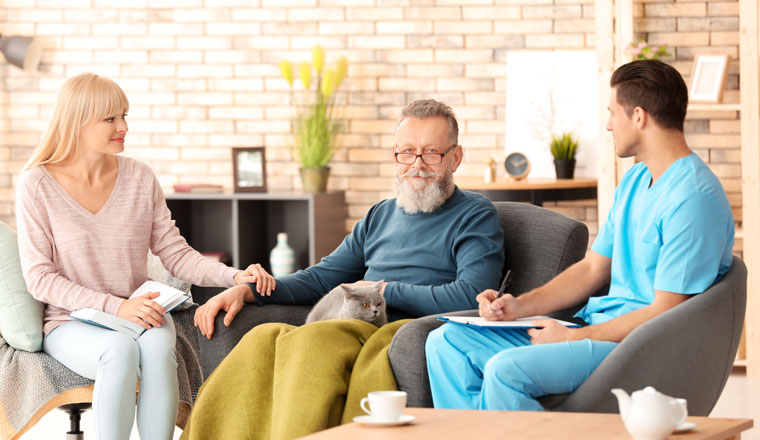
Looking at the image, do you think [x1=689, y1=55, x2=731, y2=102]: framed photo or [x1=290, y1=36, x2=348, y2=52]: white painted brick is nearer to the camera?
[x1=689, y1=55, x2=731, y2=102]: framed photo

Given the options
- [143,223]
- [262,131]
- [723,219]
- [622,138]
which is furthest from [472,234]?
[262,131]

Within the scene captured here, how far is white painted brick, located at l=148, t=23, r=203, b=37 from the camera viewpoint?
559 centimetres

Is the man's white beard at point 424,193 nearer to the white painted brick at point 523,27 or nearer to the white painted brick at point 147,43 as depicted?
the white painted brick at point 523,27

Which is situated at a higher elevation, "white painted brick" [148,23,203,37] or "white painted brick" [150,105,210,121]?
"white painted brick" [148,23,203,37]

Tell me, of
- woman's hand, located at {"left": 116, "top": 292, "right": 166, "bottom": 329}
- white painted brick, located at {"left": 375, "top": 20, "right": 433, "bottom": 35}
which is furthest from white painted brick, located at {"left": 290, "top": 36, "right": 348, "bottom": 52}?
woman's hand, located at {"left": 116, "top": 292, "right": 166, "bottom": 329}

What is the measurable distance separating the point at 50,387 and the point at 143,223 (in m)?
0.56

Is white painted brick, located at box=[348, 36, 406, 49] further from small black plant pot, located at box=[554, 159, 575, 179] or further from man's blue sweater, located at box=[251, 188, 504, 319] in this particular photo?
man's blue sweater, located at box=[251, 188, 504, 319]

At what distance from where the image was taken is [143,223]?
2.86 m

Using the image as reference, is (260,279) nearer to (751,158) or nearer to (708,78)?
(751,158)

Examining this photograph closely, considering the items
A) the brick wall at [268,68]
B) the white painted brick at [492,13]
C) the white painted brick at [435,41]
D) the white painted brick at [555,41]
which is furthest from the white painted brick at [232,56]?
the white painted brick at [555,41]

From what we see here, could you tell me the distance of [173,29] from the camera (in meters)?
5.61

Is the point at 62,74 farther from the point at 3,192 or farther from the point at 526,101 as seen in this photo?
the point at 526,101

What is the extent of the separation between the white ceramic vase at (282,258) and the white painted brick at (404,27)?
1.32 m

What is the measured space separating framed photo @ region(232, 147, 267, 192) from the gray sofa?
8.02ft
